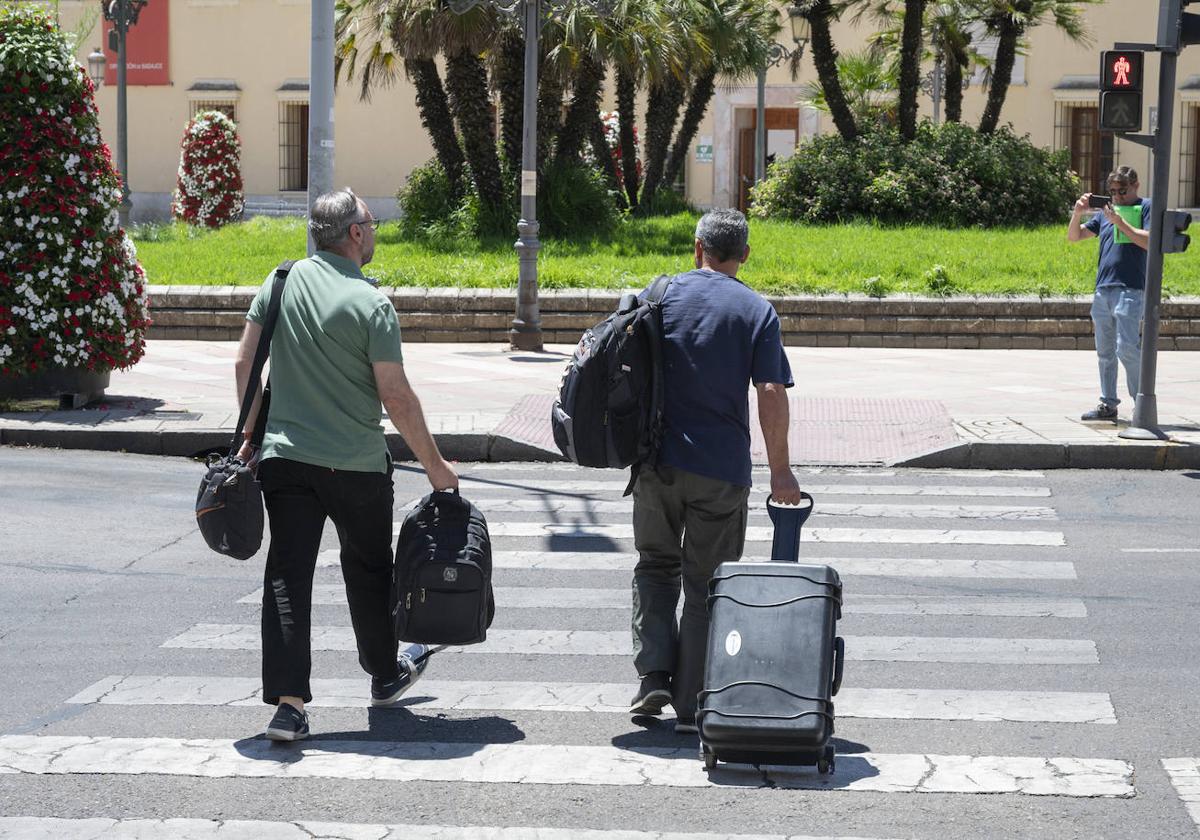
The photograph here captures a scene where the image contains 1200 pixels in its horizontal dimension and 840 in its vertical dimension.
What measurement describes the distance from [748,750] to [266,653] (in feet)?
5.06

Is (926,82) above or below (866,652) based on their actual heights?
above

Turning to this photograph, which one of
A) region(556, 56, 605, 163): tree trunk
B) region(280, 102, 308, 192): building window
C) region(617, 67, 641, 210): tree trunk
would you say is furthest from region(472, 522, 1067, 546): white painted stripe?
region(280, 102, 308, 192): building window

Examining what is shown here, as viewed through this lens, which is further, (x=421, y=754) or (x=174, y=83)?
(x=174, y=83)

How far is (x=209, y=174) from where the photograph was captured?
29266 millimetres

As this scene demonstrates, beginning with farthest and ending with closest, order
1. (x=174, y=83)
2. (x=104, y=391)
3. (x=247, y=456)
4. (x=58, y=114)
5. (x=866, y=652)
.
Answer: (x=174, y=83), (x=104, y=391), (x=58, y=114), (x=866, y=652), (x=247, y=456)

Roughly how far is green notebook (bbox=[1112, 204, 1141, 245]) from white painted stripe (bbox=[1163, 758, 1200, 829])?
7.54 metres

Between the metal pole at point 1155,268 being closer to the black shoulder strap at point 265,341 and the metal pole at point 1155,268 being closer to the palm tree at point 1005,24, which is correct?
the black shoulder strap at point 265,341

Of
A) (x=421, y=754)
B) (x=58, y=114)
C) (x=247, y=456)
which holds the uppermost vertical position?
(x=58, y=114)

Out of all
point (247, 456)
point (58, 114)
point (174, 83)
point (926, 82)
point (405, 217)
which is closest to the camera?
point (247, 456)

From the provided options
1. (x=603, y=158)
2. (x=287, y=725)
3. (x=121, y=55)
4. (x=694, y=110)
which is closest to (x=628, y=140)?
(x=694, y=110)

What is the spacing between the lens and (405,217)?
2328cm

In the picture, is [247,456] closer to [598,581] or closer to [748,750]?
[748,750]

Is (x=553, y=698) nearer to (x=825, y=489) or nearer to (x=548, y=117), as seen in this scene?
(x=825, y=489)

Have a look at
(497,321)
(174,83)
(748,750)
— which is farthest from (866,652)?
(174,83)
